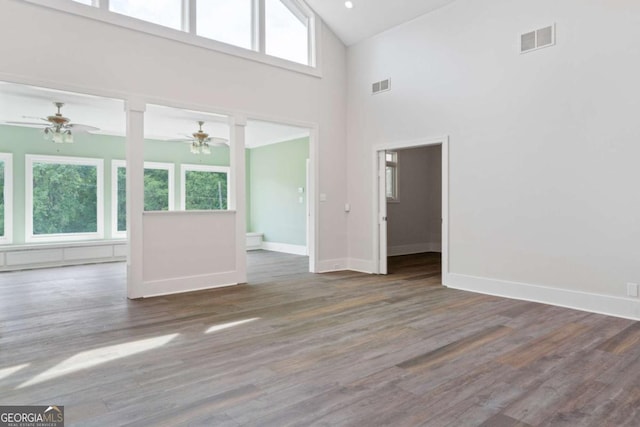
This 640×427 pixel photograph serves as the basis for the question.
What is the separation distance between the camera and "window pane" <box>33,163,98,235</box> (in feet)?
26.6

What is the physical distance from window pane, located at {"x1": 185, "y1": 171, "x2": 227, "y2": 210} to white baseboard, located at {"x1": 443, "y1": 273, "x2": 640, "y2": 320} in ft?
22.2

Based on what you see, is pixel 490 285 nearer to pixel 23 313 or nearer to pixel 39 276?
pixel 23 313

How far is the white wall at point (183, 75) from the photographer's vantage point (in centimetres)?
428

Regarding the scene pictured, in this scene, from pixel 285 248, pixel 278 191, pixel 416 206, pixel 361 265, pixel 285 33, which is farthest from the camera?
pixel 278 191

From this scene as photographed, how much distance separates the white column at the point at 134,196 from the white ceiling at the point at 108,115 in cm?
65

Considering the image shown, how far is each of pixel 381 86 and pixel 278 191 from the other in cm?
441

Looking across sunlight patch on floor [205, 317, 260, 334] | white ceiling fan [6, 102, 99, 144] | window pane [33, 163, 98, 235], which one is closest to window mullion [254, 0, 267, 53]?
white ceiling fan [6, 102, 99, 144]

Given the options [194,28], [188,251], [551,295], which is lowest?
[551,295]

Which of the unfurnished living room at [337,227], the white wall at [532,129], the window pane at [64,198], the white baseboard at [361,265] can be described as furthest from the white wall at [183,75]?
the window pane at [64,198]

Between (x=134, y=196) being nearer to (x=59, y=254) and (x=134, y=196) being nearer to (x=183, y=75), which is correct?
(x=183, y=75)

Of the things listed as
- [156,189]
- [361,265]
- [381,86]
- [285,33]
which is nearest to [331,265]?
[361,265]

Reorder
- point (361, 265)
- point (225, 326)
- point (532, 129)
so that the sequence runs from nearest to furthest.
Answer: point (225, 326) < point (532, 129) < point (361, 265)

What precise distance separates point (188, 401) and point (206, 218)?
347cm

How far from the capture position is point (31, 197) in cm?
796
